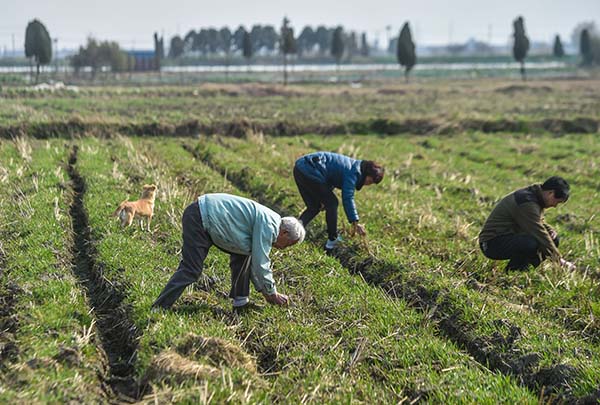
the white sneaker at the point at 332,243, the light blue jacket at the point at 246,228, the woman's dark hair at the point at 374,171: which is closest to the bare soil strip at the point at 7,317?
the light blue jacket at the point at 246,228

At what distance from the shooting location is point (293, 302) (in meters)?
7.23

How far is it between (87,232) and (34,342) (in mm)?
4256

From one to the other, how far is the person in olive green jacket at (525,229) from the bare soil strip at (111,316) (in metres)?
4.80

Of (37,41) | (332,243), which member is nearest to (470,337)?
(332,243)

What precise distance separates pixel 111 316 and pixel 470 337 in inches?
152

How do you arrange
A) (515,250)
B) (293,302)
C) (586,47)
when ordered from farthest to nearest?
(586,47)
(515,250)
(293,302)

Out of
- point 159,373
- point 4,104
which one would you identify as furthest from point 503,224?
point 4,104

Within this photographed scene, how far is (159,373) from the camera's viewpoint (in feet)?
17.0

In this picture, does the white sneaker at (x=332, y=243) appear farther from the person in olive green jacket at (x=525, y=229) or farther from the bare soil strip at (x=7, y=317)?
the bare soil strip at (x=7, y=317)

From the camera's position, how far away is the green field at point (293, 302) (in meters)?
5.38

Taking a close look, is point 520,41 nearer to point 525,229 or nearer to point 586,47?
point 586,47

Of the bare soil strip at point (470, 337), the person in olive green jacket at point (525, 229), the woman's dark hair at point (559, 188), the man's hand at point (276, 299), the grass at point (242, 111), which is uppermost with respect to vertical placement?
the grass at point (242, 111)

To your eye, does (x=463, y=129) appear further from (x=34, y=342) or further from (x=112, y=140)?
(x=34, y=342)

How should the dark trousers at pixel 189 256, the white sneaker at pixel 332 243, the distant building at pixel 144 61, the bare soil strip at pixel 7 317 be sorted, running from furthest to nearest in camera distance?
1. the distant building at pixel 144 61
2. the white sneaker at pixel 332 243
3. the dark trousers at pixel 189 256
4. the bare soil strip at pixel 7 317
